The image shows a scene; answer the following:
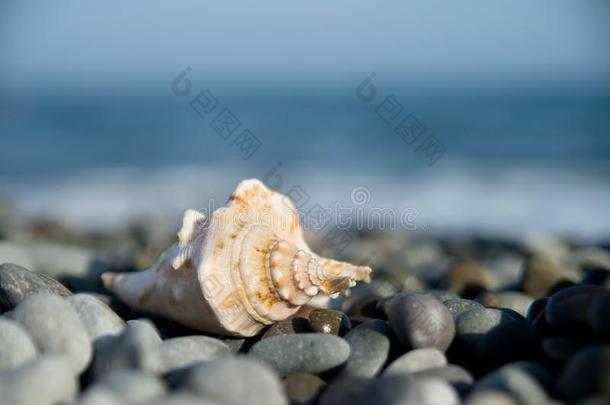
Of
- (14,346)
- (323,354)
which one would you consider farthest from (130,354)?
(323,354)

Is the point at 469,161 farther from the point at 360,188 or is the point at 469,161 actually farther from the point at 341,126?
the point at 341,126

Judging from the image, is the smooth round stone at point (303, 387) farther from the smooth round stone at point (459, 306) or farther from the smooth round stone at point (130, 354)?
the smooth round stone at point (459, 306)

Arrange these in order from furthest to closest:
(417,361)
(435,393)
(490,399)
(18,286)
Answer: (18,286), (417,361), (435,393), (490,399)

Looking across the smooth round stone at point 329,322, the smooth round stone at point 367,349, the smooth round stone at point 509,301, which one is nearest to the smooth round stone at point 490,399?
the smooth round stone at point 367,349

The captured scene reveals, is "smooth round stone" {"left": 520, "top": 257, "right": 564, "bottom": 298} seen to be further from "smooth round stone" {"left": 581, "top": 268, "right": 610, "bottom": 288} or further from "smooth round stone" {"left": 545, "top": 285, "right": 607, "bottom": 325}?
"smooth round stone" {"left": 545, "top": 285, "right": 607, "bottom": 325}

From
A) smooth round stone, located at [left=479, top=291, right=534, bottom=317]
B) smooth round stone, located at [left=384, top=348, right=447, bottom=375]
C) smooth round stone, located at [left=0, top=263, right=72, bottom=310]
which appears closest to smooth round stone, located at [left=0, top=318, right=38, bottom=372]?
smooth round stone, located at [left=0, top=263, right=72, bottom=310]

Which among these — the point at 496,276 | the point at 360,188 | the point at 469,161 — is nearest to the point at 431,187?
the point at 360,188

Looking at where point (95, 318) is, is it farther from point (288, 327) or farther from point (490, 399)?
point (490, 399)
